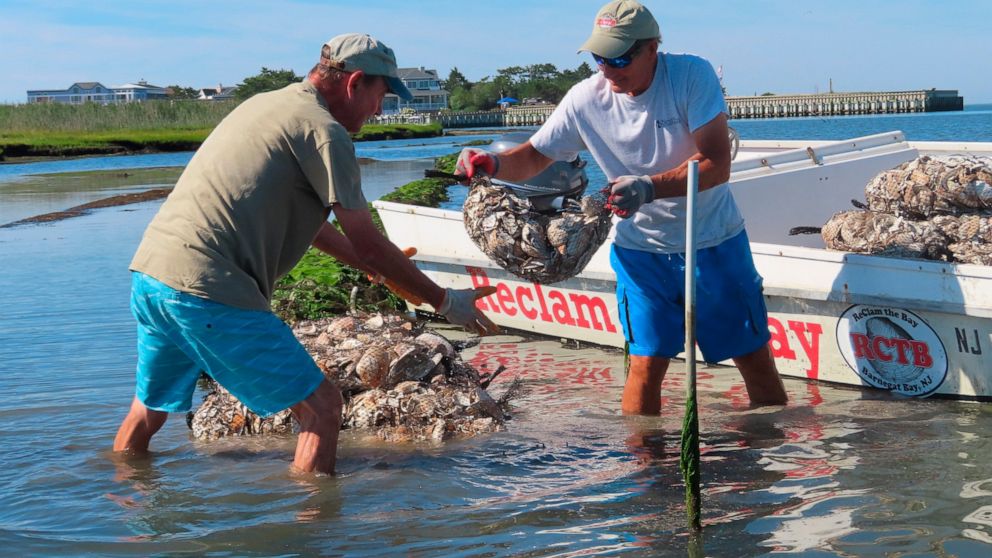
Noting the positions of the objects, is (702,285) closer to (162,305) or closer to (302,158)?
(302,158)

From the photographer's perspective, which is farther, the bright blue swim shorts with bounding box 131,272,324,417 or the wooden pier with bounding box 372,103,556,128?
the wooden pier with bounding box 372,103,556,128

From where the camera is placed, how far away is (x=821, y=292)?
662 centimetres

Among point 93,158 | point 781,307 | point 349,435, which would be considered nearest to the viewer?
point 349,435

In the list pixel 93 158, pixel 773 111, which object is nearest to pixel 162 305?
pixel 93 158

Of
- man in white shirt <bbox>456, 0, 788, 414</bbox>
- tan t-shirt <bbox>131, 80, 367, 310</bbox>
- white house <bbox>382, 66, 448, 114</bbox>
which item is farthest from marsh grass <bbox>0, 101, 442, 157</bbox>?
white house <bbox>382, 66, 448, 114</bbox>

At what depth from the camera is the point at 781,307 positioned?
696 cm

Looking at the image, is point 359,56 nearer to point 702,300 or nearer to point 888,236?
point 702,300

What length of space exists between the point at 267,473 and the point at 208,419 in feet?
3.48

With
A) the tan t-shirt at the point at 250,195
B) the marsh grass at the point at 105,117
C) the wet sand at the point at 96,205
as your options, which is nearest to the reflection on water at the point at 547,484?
the tan t-shirt at the point at 250,195

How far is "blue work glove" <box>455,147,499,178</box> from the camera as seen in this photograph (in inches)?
215

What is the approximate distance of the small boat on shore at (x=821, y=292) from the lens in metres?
6.16

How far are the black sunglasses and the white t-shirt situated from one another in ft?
0.64

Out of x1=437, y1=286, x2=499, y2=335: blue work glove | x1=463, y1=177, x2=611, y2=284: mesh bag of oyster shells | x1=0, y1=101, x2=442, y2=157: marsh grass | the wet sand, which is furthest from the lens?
x1=0, y1=101, x2=442, y2=157: marsh grass

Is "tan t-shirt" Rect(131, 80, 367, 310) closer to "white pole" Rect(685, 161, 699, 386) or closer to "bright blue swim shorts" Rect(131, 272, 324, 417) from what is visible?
"bright blue swim shorts" Rect(131, 272, 324, 417)
